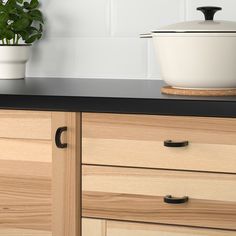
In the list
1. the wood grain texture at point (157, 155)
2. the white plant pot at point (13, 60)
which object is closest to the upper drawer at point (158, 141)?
the wood grain texture at point (157, 155)

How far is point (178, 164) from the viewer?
1.73 m

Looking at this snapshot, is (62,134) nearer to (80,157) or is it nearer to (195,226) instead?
(80,157)

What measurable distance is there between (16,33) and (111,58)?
35cm

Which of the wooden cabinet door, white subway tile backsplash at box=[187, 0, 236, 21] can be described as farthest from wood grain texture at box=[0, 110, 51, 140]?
white subway tile backsplash at box=[187, 0, 236, 21]

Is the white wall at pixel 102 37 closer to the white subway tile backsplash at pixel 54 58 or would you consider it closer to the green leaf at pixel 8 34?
the white subway tile backsplash at pixel 54 58

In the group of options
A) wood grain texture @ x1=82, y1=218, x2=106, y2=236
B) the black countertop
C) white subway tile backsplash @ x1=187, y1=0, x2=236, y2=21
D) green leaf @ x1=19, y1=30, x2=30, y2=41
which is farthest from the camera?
green leaf @ x1=19, y1=30, x2=30, y2=41

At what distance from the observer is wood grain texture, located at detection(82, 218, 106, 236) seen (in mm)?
1810

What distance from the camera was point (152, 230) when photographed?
1765mm

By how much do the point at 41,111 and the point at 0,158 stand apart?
0.63 feet

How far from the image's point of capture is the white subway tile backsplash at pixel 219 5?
2.26 metres

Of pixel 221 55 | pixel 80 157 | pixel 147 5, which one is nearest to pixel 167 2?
pixel 147 5

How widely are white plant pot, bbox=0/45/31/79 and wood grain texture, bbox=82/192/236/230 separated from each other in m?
0.71

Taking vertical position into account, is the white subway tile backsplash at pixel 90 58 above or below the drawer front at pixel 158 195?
above

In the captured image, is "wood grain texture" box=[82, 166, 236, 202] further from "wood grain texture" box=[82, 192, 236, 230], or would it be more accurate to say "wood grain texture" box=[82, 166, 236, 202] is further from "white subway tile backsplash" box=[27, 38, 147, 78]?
"white subway tile backsplash" box=[27, 38, 147, 78]
